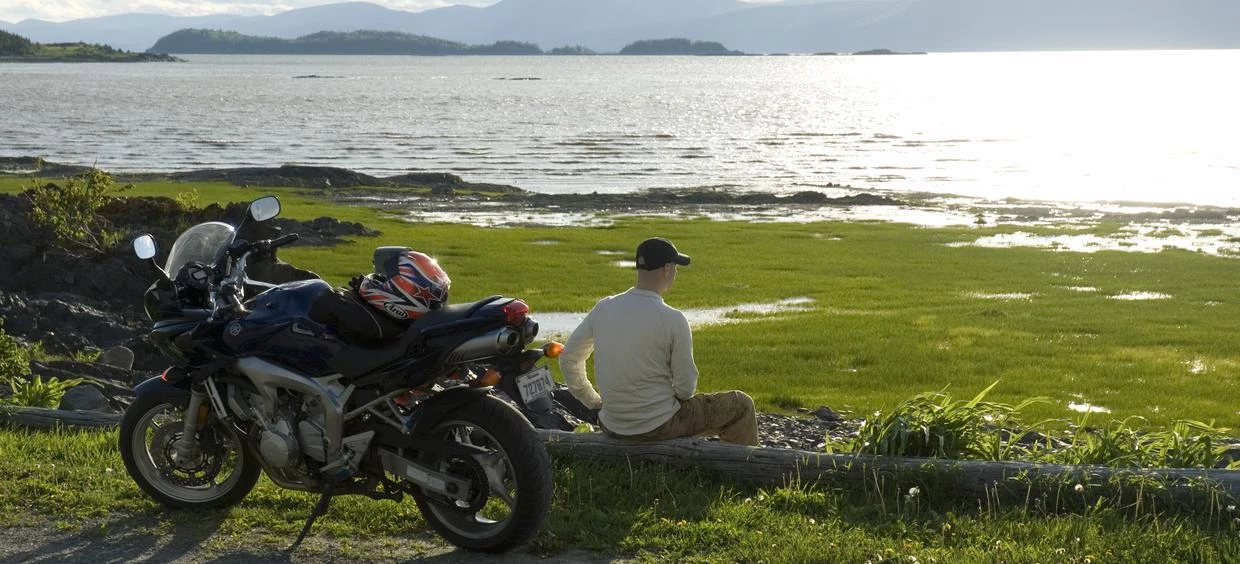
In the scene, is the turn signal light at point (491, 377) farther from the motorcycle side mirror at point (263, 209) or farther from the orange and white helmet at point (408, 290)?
the motorcycle side mirror at point (263, 209)

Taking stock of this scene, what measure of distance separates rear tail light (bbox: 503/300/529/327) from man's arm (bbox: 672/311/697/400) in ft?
4.17

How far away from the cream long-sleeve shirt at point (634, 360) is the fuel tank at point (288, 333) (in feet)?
4.82

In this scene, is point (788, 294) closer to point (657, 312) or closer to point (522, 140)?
point (657, 312)

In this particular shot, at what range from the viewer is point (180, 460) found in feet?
24.8

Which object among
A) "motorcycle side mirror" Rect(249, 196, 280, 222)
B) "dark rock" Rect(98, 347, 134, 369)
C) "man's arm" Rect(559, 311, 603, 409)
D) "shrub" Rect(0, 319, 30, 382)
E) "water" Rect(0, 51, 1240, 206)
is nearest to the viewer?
"motorcycle side mirror" Rect(249, 196, 280, 222)

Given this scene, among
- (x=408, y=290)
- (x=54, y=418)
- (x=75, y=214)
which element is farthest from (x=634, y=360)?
(x=75, y=214)

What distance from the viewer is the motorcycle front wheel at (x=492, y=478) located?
21.2 feet

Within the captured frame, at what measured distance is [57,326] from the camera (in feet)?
56.5

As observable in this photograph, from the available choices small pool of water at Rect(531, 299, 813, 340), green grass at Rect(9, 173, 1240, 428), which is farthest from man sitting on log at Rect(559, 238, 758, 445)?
small pool of water at Rect(531, 299, 813, 340)

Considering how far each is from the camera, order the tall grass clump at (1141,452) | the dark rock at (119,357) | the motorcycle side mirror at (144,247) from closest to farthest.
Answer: the motorcycle side mirror at (144,247) → the tall grass clump at (1141,452) → the dark rock at (119,357)

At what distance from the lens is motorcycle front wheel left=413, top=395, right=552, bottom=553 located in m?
6.47

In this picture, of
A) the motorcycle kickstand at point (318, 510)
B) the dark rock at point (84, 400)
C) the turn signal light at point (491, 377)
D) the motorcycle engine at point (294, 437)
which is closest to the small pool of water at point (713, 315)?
the dark rock at point (84, 400)

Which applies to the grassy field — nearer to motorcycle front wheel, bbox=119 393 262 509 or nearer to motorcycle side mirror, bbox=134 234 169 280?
motorcycle front wheel, bbox=119 393 262 509

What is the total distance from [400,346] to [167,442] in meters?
1.97
